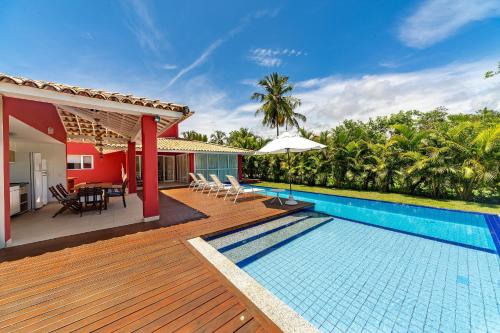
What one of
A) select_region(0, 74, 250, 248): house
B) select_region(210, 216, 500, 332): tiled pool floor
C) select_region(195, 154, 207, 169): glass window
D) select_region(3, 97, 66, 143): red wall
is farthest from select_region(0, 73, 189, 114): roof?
select_region(195, 154, 207, 169): glass window

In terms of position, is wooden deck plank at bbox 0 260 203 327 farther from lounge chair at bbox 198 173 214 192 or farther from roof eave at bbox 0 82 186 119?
lounge chair at bbox 198 173 214 192

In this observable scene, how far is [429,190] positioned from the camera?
1134cm

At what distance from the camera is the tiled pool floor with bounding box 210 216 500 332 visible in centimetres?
297

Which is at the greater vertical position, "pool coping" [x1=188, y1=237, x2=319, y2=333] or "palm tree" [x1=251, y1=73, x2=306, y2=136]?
"palm tree" [x1=251, y1=73, x2=306, y2=136]

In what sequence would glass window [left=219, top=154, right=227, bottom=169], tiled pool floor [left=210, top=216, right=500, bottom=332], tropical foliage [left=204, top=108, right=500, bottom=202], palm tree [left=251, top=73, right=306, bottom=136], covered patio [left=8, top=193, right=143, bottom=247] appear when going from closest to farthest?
tiled pool floor [left=210, top=216, right=500, bottom=332]
covered patio [left=8, top=193, right=143, bottom=247]
tropical foliage [left=204, top=108, right=500, bottom=202]
glass window [left=219, top=154, right=227, bottom=169]
palm tree [left=251, top=73, right=306, bottom=136]

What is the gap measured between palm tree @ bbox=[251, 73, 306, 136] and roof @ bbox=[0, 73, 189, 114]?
17.0m

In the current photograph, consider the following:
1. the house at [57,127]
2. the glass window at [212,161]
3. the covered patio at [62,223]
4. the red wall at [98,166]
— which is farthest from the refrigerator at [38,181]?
the glass window at [212,161]

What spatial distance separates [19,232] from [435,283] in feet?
32.5

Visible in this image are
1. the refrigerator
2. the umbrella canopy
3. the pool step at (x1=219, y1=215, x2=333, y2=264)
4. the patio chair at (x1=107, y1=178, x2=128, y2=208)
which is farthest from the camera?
the umbrella canopy

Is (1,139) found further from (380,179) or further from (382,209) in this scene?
(380,179)

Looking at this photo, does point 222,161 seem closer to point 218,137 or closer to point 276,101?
point 276,101

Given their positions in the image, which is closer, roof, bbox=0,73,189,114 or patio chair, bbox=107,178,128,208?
roof, bbox=0,73,189,114

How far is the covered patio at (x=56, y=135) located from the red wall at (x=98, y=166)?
801cm

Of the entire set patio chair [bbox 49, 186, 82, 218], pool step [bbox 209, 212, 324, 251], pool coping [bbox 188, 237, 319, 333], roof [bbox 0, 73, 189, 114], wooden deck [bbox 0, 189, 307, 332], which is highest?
roof [bbox 0, 73, 189, 114]
